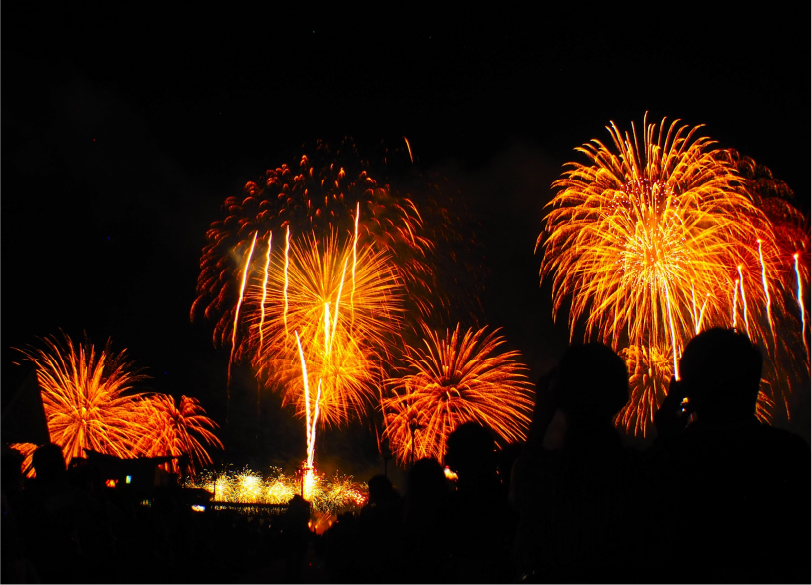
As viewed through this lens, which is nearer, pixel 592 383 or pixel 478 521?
pixel 592 383

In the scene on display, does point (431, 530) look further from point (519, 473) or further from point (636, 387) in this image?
point (636, 387)

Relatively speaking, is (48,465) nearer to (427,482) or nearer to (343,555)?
(343,555)

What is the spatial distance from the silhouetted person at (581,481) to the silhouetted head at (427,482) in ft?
5.16

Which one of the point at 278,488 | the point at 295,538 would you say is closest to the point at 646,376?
the point at 295,538

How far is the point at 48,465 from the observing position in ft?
15.2

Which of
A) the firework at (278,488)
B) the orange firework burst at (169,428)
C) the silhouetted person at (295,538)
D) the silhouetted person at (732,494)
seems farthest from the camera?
the firework at (278,488)

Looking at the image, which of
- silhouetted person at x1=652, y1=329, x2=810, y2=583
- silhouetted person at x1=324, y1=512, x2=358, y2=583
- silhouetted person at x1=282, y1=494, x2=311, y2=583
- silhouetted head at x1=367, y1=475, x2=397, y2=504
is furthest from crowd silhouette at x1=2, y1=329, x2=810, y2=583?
silhouetted person at x1=282, y1=494, x2=311, y2=583

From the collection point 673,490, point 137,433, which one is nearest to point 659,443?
point 673,490

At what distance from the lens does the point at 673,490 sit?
214 cm

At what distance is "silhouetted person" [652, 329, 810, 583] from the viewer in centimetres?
196

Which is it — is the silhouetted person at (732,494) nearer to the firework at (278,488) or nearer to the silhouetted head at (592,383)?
the silhouetted head at (592,383)

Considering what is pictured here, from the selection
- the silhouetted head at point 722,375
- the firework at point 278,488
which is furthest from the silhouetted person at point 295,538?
the firework at point 278,488

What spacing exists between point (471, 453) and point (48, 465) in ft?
10.4

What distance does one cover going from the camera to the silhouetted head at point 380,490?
5.61m
